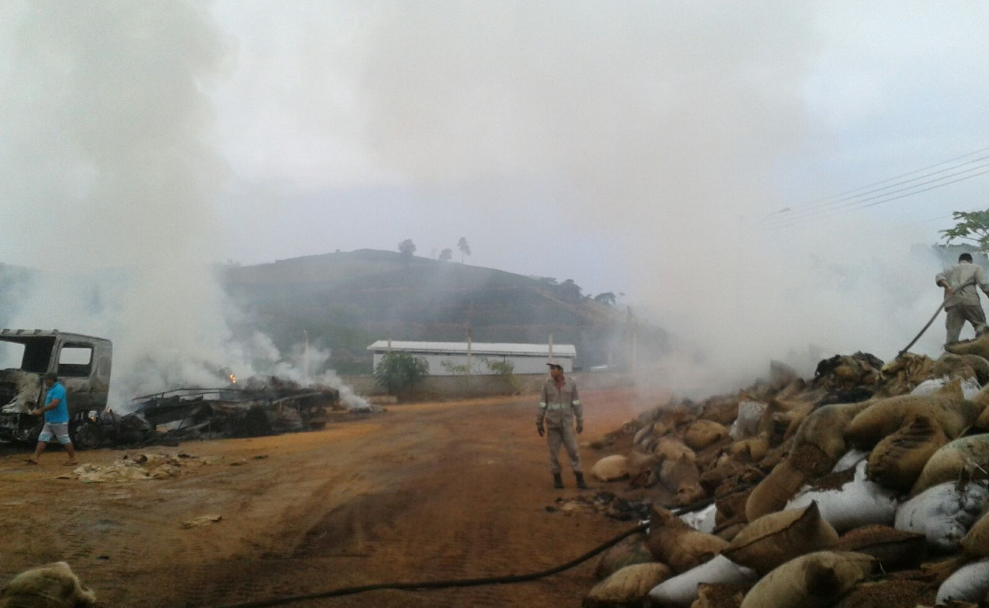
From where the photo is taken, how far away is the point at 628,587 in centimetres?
460

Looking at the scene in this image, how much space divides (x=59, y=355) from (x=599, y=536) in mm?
10686

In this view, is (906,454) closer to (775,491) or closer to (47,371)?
(775,491)

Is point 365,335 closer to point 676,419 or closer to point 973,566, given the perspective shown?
point 676,419

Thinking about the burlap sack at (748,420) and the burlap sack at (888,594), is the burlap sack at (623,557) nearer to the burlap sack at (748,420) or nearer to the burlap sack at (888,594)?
the burlap sack at (888,594)

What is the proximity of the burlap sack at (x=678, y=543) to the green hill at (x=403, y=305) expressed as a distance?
118ft

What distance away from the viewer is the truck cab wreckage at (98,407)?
11914mm

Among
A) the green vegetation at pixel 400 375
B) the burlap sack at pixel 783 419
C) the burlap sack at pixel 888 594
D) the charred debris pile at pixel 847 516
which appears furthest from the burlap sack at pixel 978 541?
the green vegetation at pixel 400 375

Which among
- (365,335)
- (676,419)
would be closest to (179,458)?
(676,419)

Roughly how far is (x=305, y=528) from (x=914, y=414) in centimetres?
513

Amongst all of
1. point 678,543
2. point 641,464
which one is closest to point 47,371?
point 641,464

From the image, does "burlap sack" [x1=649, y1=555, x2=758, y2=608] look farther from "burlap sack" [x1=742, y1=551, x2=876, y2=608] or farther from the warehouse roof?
the warehouse roof

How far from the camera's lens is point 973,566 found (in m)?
2.94

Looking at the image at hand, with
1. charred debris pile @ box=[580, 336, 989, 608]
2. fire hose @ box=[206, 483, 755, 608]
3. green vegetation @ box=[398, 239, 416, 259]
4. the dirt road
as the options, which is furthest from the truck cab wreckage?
green vegetation @ box=[398, 239, 416, 259]

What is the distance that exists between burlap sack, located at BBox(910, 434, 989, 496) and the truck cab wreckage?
12612mm
